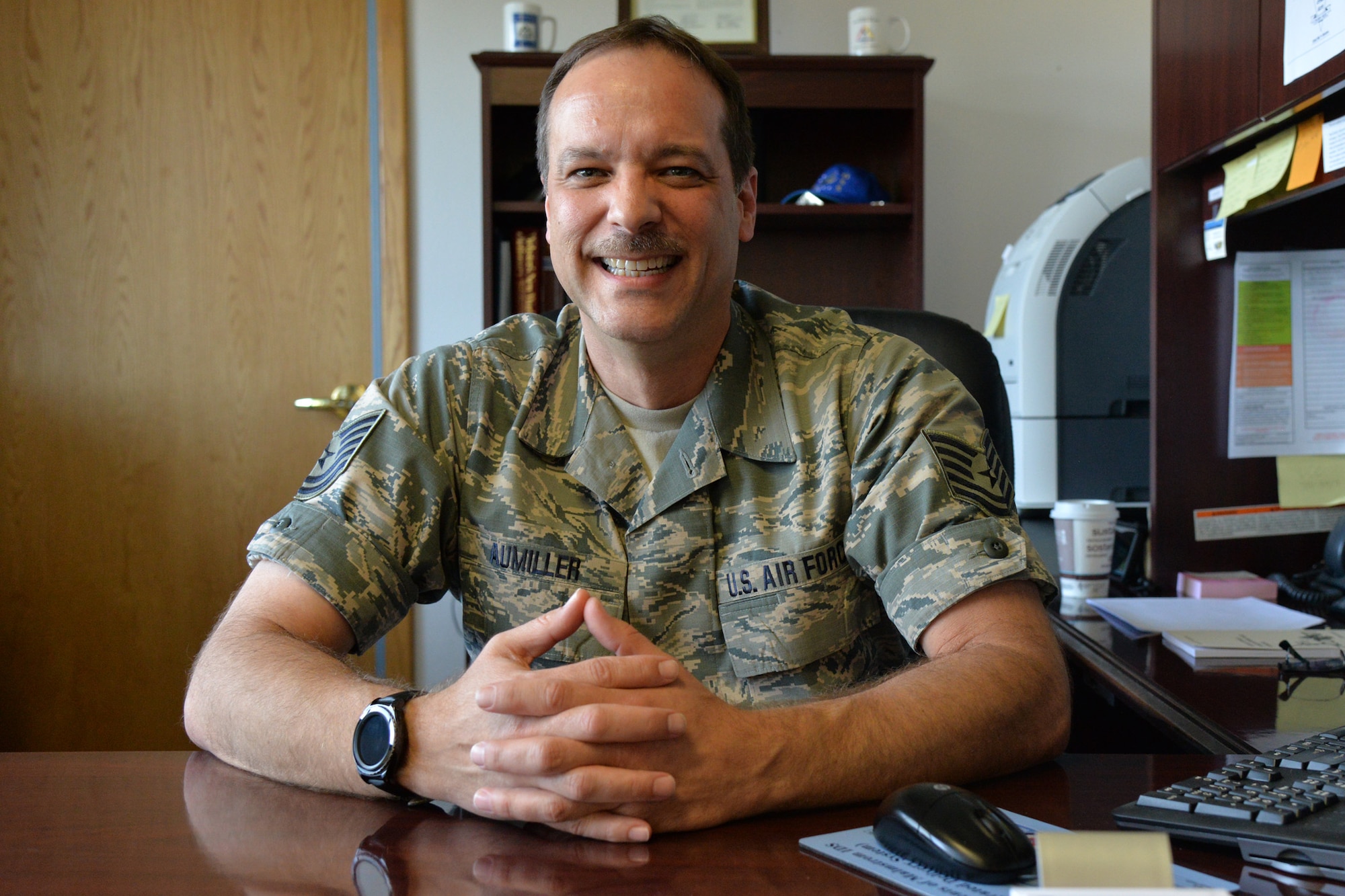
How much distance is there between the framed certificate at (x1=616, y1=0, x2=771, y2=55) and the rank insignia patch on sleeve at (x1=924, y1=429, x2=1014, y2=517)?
161 cm

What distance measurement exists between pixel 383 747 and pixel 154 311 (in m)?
2.11

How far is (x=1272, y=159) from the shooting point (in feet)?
4.52

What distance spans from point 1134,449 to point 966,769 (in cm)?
129

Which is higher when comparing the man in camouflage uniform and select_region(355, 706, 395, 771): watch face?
the man in camouflage uniform

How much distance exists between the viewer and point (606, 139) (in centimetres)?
119

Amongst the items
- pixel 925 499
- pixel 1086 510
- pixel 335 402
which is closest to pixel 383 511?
pixel 925 499

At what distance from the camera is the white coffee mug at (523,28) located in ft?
7.65

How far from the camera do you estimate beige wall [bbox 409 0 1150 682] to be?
2.61 m

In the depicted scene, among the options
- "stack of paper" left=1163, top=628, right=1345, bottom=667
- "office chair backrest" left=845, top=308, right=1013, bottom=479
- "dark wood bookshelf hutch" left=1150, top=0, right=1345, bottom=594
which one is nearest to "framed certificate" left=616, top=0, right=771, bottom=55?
"dark wood bookshelf hutch" left=1150, top=0, right=1345, bottom=594

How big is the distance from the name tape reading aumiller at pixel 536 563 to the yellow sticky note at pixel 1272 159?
3.35ft

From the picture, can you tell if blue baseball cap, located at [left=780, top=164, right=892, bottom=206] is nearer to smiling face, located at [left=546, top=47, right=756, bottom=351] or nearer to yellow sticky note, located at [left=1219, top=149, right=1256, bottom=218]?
yellow sticky note, located at [left=1219, top=149, right=1256, bottom=218]

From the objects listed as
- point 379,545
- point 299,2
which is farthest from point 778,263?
point 379,545

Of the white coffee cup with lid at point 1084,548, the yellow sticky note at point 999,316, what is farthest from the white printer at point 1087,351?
the white coffee cup with lid at point 1084,548

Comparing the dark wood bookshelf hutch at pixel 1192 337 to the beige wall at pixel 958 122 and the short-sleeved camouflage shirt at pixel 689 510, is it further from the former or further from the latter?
the beige wall at pixel 958 122
